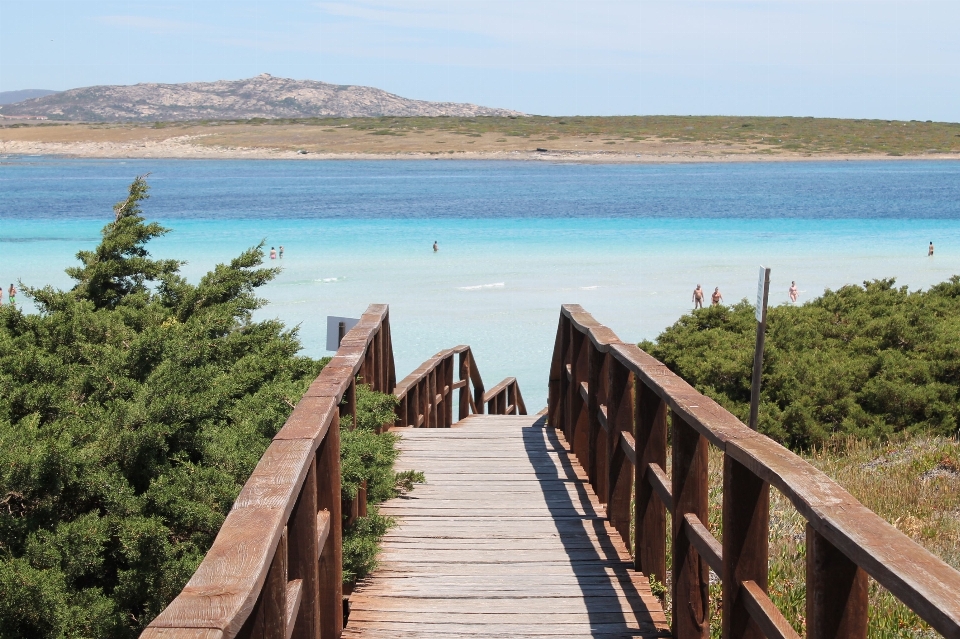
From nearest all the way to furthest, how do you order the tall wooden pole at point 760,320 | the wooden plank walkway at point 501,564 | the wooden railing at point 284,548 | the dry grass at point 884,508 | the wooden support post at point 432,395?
the wooden railing at point 284,548 → the wooden plank walkway at point 501,564 → the dry grass at point 884,508 → the tall wooden pole at point 760,320 → the wooden support post at point 432,395

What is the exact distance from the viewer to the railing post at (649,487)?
13.8 ft

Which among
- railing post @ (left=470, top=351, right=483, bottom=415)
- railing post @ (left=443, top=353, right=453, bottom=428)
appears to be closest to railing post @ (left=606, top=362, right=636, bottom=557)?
railing post @ (left=443, top=353, right=453, bottom=428)

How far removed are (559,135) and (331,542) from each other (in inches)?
5048

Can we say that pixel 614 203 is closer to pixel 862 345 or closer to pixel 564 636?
pixel 862 345

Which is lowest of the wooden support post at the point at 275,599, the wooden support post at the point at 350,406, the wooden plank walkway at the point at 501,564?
the wooden plank walkway at the point at 501,564

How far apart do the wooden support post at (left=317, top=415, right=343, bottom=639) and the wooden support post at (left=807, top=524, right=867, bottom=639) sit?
1917 millimetres

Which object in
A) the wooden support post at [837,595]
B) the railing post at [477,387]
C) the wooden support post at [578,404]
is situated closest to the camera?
the wooden support post at [837,595]

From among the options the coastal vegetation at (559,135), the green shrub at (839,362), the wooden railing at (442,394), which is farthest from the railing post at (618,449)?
the coastal vegetation at (559,135)

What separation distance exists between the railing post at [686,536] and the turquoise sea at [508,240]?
12603 millimetres

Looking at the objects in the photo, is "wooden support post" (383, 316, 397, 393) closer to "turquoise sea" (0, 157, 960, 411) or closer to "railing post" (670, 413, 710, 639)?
"railing post" (670, 413, 710, 639)

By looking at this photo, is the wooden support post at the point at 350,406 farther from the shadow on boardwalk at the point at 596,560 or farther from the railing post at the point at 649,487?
the railing post at the point at 649,487

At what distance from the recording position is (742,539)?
2.95m

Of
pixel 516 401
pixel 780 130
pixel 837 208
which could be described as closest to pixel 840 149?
pixel 780 130

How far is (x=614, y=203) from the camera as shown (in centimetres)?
5972
